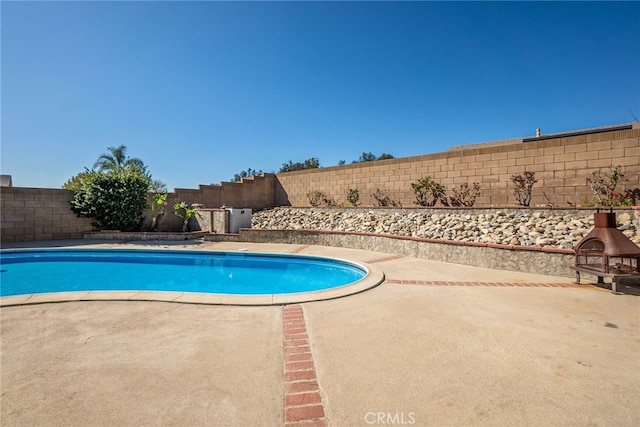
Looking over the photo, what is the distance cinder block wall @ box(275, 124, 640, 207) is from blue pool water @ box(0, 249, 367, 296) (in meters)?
6.75

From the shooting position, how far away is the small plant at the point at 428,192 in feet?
42.1

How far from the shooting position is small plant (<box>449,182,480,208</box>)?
12.0 meters

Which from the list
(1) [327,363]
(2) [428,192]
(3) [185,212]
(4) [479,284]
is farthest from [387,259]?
(3) [185,212]

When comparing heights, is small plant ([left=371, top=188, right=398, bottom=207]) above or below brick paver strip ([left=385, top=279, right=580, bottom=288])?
above

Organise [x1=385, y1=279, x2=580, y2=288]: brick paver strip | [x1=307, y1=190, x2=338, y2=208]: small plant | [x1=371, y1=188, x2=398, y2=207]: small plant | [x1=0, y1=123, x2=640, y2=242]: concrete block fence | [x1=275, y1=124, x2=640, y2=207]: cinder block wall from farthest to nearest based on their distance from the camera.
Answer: [x1=307, y1=190, x2=338, y2=208]: small plant, [x1=371, y1=188, x2=398, y2=207]: small plant, [x1=0, y1=123, x2=640, y2=242]: concrete block fence, [x1=275, y1=124, x2=640, y2=207]: cinder block wall, [x1=385, y1=279, x2=580, y2=288]: brick paver strip

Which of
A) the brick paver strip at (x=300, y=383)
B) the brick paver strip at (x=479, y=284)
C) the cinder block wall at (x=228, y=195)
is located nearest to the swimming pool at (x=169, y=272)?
the brick paver strip at (x=479, y=284)

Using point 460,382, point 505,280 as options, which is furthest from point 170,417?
point 505,280

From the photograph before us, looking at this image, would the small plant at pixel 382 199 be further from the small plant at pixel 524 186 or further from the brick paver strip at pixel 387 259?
the brick paver strip at pixel 387 259

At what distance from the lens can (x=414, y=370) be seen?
9.27 ft

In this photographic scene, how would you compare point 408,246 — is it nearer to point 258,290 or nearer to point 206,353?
point 258,290

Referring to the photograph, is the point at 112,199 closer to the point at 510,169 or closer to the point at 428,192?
the point at 428,192

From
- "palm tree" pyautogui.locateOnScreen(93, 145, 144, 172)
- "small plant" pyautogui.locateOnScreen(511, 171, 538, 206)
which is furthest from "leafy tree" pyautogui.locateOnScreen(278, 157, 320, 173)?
"small plant" pyautogui.locateOnScreen(511, 171, 538, 206)

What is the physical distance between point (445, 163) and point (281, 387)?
12.4 m

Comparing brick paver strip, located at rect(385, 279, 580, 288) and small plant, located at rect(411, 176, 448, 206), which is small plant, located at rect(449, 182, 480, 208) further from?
brick paver strip, located at rect(385, 279, 580, 288)
